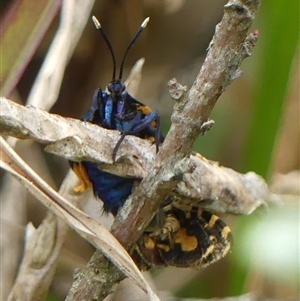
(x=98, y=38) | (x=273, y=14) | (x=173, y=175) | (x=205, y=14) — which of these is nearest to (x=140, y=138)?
(x=173, y=175)

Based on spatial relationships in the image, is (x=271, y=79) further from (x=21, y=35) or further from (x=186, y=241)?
(x=21, y=35)

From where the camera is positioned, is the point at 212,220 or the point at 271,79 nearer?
the point at 212,220

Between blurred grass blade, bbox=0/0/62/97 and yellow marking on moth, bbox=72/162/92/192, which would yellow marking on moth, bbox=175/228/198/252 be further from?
blurred grass blade, bbox=0/0/62/97

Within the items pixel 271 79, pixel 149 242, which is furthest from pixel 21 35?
pixel 271 79

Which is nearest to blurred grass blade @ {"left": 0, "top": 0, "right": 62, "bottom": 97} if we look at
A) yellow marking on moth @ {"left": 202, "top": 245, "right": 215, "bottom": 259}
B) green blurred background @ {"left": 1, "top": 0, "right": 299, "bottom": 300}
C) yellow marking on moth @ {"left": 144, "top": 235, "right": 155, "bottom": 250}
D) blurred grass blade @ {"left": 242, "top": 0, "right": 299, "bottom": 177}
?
green blurred background @ {"left": 1, "top": 0, "right": 299, "bottom": 300}

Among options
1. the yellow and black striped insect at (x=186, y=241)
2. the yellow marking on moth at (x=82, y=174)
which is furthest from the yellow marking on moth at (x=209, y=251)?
the yellow marking on moth at (x=82, y=174)

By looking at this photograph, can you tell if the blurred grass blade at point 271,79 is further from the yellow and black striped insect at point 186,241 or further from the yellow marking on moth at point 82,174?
the yellow marking on moth at point 82,174
